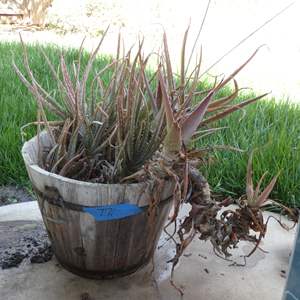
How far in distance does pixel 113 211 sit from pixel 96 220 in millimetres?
49

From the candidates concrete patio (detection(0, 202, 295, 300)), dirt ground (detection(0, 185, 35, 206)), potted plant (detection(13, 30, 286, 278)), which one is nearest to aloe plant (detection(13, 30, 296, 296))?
potted plant (detection(13, 30, 286, 278))

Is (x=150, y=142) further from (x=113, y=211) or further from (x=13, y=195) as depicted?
(x=13, y=195)

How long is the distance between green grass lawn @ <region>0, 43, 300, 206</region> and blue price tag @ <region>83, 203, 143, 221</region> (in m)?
0.52

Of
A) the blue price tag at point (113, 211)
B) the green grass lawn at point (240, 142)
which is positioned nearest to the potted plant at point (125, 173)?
the blue price tag at point (113, 211)

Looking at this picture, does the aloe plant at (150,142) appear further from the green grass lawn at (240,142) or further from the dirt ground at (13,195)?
the dirt ground at (13,195)

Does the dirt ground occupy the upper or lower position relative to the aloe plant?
lower

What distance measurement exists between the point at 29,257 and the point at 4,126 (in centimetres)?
98

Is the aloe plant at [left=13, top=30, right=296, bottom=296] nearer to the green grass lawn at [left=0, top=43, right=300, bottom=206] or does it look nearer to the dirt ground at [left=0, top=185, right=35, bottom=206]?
the green grass lawn at [left=0, top=43, right=300, bottom=206]

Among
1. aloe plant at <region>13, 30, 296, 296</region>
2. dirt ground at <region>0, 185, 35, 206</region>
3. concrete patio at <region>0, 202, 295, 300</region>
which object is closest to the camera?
aloe plant at <region>13, 30, 296, 296</region>

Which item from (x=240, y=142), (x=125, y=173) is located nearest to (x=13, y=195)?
(x=125, y=173)

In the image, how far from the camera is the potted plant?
1.11 metres

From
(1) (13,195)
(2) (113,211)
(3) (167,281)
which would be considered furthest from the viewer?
(1) (13,195)

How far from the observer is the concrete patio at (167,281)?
1245mm

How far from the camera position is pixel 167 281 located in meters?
1.31
